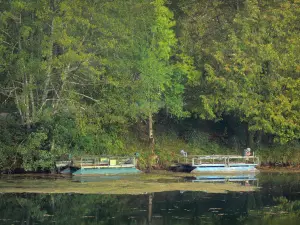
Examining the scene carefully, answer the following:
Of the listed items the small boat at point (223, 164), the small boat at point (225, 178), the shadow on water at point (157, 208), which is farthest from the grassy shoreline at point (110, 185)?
the small boat at point (223, 164)

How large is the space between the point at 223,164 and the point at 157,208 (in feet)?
54.9

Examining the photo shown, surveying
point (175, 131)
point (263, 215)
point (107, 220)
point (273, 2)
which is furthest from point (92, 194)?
point (273, 2)

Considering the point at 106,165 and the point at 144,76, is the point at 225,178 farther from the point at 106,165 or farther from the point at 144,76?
the point at 144,76

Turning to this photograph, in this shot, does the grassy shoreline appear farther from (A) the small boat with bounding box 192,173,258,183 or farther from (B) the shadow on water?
(A) the small boat with bounding box 192,173,258,183

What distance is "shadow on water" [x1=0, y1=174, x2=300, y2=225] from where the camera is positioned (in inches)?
1139

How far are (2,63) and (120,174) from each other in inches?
410

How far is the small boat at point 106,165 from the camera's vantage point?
44.3 metres

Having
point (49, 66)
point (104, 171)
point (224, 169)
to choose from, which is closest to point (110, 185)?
point (104, 171)

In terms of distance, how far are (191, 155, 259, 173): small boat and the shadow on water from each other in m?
9.13

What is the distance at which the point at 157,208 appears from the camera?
A: 31516 mm

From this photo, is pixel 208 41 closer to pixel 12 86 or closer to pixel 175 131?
pixel 175 131

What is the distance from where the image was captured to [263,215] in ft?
101

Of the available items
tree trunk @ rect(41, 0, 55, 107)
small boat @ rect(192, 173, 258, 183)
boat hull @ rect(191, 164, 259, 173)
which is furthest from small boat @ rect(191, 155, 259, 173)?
tree trunk @ rect(41, 0, 55, 107)

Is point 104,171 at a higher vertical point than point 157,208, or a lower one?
higher
